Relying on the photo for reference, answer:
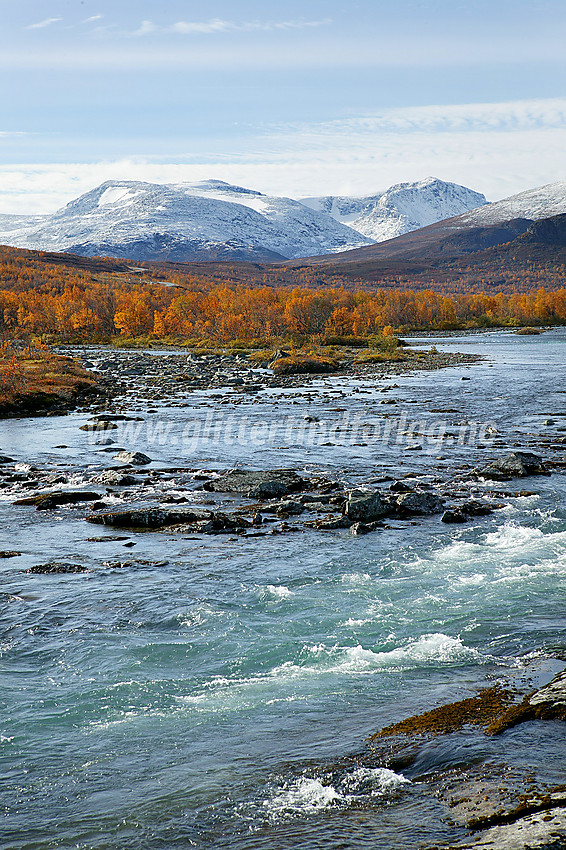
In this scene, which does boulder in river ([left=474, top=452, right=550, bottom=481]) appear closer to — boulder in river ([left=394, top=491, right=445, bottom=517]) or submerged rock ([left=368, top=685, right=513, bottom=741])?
boulder in river ([left=394, top=491, right=445, bottom=517])

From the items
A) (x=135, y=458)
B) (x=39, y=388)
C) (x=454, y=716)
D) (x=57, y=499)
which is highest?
(x=39, y=388)

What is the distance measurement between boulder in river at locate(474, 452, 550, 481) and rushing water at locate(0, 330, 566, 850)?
8.05 ft

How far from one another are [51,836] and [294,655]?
17.1ft

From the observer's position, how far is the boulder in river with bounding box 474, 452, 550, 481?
81.3 ft

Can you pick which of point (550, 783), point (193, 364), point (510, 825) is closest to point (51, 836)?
point (510, 825)

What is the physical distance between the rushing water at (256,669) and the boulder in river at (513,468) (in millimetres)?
2453

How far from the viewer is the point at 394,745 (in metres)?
8.66

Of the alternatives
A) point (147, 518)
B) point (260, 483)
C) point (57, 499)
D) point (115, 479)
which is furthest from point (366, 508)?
point (57, 499)

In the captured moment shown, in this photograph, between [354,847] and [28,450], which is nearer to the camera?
[354,847]

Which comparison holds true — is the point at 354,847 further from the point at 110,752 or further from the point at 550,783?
the point at 110,752

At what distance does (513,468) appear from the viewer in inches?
994

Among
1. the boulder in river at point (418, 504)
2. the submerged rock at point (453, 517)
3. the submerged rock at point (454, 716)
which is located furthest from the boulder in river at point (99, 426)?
the submerged rock at point (454, 716)

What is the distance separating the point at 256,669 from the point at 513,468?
17.2 metres

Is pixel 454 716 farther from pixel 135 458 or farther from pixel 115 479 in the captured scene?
pixel 135 458
